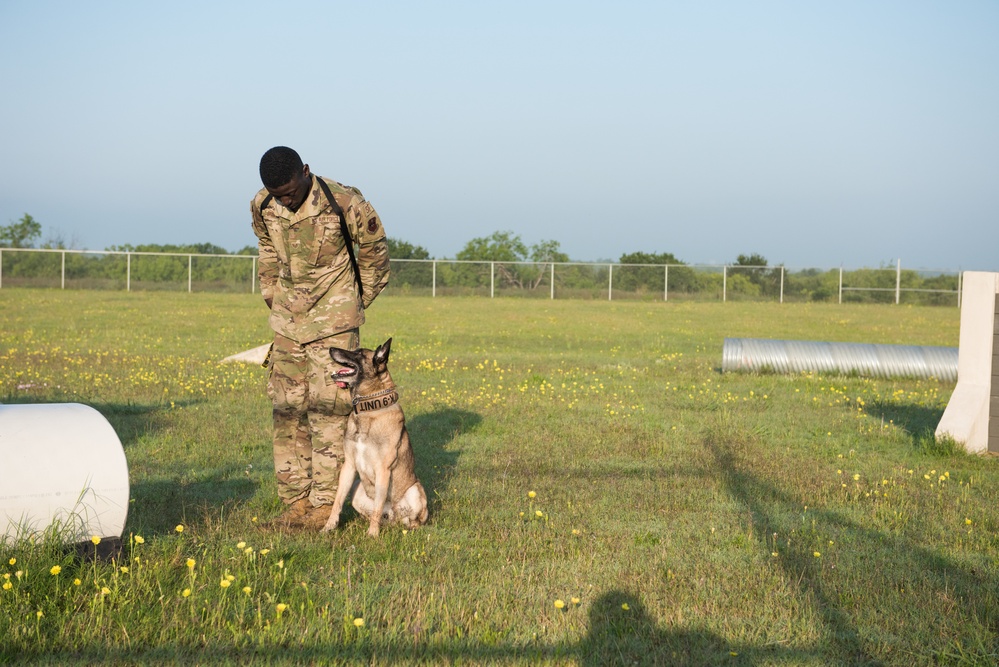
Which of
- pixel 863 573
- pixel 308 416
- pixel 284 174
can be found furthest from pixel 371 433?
pixel 863 573

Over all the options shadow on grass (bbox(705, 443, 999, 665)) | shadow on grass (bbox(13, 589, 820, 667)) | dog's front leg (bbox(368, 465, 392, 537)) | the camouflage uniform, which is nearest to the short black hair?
the camouflage uniform

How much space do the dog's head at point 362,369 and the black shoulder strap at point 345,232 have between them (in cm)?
58

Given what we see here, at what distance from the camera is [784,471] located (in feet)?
25.2

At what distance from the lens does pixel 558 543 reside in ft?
18.1

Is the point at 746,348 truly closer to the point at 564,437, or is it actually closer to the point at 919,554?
the point at 564,437

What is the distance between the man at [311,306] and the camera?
555 cm

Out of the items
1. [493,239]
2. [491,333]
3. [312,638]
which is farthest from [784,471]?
[493,239]

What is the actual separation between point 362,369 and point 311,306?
0.56m

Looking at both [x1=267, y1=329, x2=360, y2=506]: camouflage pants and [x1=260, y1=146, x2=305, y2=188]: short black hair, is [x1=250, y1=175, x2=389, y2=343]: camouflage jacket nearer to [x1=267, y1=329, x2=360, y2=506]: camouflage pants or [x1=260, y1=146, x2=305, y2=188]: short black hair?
[x1=267, y1=329, x2=360, y2=506]: camouflage pants

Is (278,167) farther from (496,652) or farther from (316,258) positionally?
(496,652)

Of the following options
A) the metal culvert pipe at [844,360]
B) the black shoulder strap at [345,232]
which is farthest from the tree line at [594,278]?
the black shoulder strap at [345,232]

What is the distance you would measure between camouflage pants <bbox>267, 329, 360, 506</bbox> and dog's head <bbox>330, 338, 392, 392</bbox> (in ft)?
0.70

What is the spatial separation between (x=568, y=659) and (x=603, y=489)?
123 inches

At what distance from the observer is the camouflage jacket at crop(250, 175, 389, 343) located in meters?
5.54
